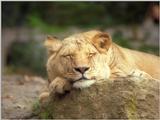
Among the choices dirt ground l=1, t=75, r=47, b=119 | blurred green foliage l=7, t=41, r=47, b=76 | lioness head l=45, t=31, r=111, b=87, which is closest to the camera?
lioness head l=45, t=31, r=111, b=87

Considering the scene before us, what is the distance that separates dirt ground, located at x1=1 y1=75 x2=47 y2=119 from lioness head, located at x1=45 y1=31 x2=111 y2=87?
0.84 meters

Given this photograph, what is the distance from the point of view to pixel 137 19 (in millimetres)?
17547

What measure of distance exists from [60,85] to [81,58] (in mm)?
395

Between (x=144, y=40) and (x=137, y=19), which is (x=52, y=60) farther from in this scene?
(x=137, y=19)

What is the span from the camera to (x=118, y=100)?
6.80 metres

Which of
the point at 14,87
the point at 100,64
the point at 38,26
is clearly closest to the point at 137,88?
the point at 100,64

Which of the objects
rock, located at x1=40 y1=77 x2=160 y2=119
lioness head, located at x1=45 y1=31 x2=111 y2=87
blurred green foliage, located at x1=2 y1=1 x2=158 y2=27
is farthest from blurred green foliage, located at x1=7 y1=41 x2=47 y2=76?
rock, located at x1=40 y1=77 x2=160 y2=119

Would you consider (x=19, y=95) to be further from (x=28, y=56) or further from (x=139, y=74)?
(x=28, y=56)

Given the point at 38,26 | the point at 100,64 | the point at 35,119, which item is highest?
the point at 38,26

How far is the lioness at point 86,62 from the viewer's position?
6.79m

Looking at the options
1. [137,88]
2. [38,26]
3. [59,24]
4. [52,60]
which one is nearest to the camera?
[137,88]

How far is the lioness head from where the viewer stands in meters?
6.76

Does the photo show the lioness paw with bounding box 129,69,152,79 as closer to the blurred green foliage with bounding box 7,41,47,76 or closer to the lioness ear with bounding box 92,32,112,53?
the lioness ear with bounding box 92,32,112,53

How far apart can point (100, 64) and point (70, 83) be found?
0.39 metres
